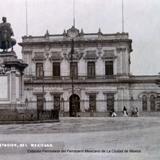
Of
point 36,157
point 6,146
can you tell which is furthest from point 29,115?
point 36,157

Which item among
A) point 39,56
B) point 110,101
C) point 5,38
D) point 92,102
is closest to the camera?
point 5,38

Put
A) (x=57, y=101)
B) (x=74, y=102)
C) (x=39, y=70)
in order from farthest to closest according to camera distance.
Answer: (x=39, y=70), (x=57, y=101), (x=74, y=102)

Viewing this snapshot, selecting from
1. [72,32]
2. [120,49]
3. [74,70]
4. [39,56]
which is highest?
[72,32]

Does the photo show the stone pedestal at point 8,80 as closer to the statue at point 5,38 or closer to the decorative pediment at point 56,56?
the statue at point 5,38

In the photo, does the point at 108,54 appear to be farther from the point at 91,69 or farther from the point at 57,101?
the point at 57,101

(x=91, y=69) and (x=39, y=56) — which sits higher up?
(x=39, y=56)

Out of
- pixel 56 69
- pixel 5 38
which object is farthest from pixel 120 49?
pixel 5 38

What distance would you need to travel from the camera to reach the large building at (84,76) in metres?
62.3

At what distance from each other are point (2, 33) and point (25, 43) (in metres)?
34.2

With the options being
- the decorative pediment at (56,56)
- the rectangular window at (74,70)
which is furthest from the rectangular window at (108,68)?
the decorative pediment at (56,56)

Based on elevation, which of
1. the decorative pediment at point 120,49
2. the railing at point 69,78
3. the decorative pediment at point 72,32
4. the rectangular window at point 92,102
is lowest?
the rectangular window at point 92,102

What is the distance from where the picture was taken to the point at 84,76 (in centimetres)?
6359

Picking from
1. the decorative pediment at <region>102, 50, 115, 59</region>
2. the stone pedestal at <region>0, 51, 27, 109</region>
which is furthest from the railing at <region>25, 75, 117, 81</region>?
the stone pedestal at <region>0, 51, 27, 109</region>

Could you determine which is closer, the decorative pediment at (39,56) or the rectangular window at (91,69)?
the rectangular window at (91,69)
